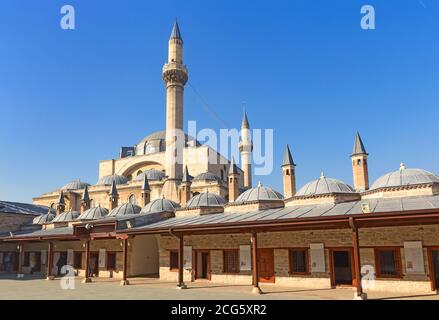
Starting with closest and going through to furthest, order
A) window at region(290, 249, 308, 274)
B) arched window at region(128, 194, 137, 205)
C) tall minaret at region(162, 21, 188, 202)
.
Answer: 1. window at region(290, 249, 308, 274)
2. tall minaret at region(162, 21, 188, 202)
3. arched window at region(128, 194, 137, 205)

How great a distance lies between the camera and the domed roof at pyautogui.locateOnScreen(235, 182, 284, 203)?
819 inches

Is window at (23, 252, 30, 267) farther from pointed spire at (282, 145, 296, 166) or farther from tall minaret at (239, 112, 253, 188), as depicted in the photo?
tall minaret at (239, 112, 253, 188)

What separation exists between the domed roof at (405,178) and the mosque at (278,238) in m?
0.04

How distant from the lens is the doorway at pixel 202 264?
17703mm

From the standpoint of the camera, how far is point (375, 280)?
44.4ft

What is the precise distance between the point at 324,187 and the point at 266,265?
5008mm

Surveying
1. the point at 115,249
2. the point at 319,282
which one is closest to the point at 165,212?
the point at 115,249

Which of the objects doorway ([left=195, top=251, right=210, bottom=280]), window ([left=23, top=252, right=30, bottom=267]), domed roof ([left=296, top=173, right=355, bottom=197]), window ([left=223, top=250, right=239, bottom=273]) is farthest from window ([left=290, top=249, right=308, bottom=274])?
window ([left=23, top=252, right=30, bottom=267])

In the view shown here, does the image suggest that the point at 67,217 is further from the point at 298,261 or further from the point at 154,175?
the point at 298,261

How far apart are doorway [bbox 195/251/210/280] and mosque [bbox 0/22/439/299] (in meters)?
0.05

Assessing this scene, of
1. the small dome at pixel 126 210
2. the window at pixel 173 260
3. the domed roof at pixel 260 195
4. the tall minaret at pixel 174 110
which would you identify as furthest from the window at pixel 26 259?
the domed roof at pixel 260 195

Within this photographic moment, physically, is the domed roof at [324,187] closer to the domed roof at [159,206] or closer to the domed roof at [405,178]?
the domed roof at [405,178]
